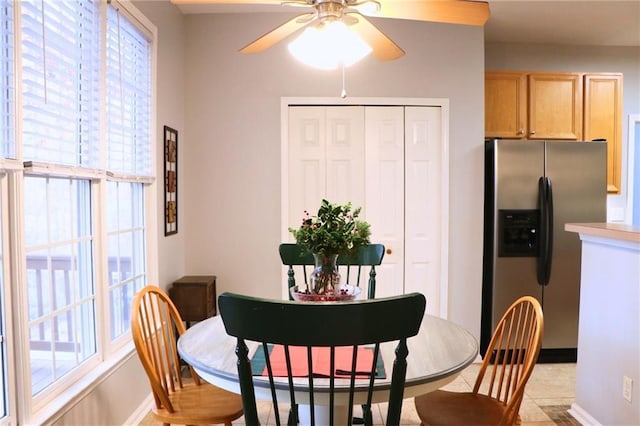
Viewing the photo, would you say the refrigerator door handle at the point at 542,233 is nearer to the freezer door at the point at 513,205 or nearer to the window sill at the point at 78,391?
the freezer door at the point at 513,205

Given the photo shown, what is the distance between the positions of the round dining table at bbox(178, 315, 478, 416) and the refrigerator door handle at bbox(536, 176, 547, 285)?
6.10 ft

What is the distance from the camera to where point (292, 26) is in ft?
5.99

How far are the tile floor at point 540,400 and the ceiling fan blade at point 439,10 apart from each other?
7.16 feet

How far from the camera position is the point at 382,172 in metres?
3.50

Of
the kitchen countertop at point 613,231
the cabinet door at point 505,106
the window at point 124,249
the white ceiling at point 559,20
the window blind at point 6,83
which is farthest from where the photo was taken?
the cabinet door at point 505,106

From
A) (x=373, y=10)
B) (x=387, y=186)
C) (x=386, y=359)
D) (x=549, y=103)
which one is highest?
(x=549, y=103)

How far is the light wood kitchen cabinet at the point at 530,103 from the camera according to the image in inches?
146

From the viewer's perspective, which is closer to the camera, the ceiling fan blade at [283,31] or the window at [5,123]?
the window at [5,123]

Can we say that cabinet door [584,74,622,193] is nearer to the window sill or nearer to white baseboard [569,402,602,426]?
white baseboard [569,402,602,426]

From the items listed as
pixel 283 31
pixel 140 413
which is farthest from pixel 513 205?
pixel 140 413

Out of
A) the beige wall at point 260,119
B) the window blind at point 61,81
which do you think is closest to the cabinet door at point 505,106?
the beige wall at point 260,119

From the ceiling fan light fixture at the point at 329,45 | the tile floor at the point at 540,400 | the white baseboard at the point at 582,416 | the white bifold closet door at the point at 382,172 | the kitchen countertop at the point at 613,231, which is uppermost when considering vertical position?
the ceiling fan light fixture at the point at 329,45

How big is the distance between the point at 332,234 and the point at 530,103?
286 centimetres

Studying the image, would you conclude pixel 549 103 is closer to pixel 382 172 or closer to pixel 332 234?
pixel 382 172
